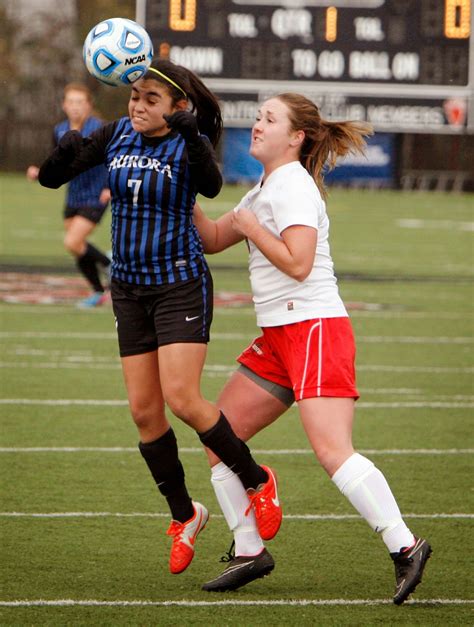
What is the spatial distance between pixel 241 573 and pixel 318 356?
2.80 feet

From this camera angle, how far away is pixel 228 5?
2422 centimetres

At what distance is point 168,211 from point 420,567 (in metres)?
1.55

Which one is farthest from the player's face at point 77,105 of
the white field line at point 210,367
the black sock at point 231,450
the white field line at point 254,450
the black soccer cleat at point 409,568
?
the black soccer cleat at point 409,568

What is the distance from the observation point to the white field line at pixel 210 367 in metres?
10.5

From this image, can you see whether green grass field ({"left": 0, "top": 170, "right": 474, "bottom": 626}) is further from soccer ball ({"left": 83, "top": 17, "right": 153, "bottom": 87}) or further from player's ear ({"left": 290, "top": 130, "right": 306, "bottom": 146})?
soccer ball ({"left": 83, "top": 17, "right": 153, "bottom": 87})

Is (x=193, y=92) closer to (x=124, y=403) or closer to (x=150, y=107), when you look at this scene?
(x=150, y=107)

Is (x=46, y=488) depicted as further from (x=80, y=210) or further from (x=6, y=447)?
(x=80, y=210)

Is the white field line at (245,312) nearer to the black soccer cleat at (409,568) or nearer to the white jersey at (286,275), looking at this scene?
the white jersey at (286,275)

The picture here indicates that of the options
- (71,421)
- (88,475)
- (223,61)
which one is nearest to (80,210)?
(71,421)

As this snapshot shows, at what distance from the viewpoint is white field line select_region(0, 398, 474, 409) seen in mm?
9125

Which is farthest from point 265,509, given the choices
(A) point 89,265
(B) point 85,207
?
(B) point 85,207

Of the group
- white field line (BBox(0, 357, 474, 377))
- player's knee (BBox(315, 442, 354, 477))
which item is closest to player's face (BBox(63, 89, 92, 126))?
white field line (BBox(0, 357, 474, 377))

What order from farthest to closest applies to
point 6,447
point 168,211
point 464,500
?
1. point 6,447
2. point 464,500
3. point 168,211

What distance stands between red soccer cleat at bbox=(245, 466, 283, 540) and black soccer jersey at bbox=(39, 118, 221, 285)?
83cm
